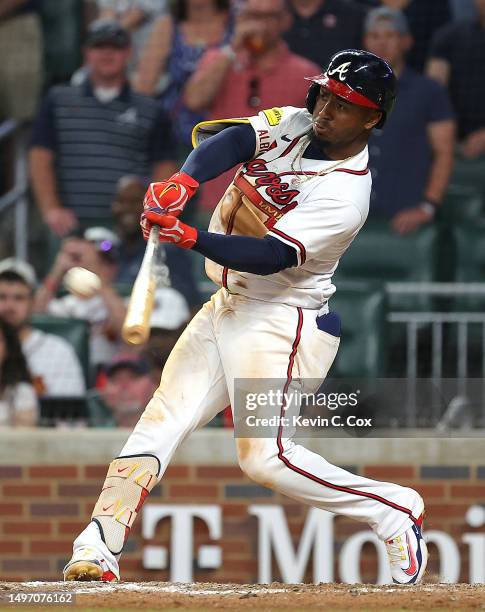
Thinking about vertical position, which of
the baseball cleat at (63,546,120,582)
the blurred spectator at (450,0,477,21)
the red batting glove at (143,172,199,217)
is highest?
the blurred spectator at (450,0,477,21)

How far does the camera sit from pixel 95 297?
723 cm

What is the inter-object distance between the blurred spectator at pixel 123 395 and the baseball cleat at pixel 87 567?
262cm

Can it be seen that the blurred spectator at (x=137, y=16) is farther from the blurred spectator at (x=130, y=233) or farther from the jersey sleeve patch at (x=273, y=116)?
the jersey sleeve patch at (x=273, y=116)

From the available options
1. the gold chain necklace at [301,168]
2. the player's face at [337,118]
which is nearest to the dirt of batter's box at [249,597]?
the gold chain necklace at [301,168]

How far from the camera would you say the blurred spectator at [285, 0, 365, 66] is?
8016 millimetres

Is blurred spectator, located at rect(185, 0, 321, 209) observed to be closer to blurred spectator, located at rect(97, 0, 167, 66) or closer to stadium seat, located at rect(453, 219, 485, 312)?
blurred spectator, located at rect(97, 0, 167, 66)

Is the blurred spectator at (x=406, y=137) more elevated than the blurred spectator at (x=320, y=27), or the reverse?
the blurred spectator at (x=320, y=27)

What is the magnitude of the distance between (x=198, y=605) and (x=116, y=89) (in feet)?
15.3

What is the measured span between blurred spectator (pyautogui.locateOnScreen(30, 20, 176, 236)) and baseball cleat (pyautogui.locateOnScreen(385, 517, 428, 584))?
385 cm

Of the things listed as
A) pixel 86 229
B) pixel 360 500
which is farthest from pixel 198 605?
pixel 86 229

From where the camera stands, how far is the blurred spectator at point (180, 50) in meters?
8.02

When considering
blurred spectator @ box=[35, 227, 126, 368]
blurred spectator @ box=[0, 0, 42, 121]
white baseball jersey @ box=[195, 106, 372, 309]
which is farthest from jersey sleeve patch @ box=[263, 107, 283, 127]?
blurred spectator @ box=[0, 0, 42, 121]

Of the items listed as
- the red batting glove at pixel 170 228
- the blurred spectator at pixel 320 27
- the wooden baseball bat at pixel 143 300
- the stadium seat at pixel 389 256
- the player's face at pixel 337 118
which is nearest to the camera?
the wooden baseball bat at pixel 143 300

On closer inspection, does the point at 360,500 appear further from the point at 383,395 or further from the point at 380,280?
the point at 380,280
